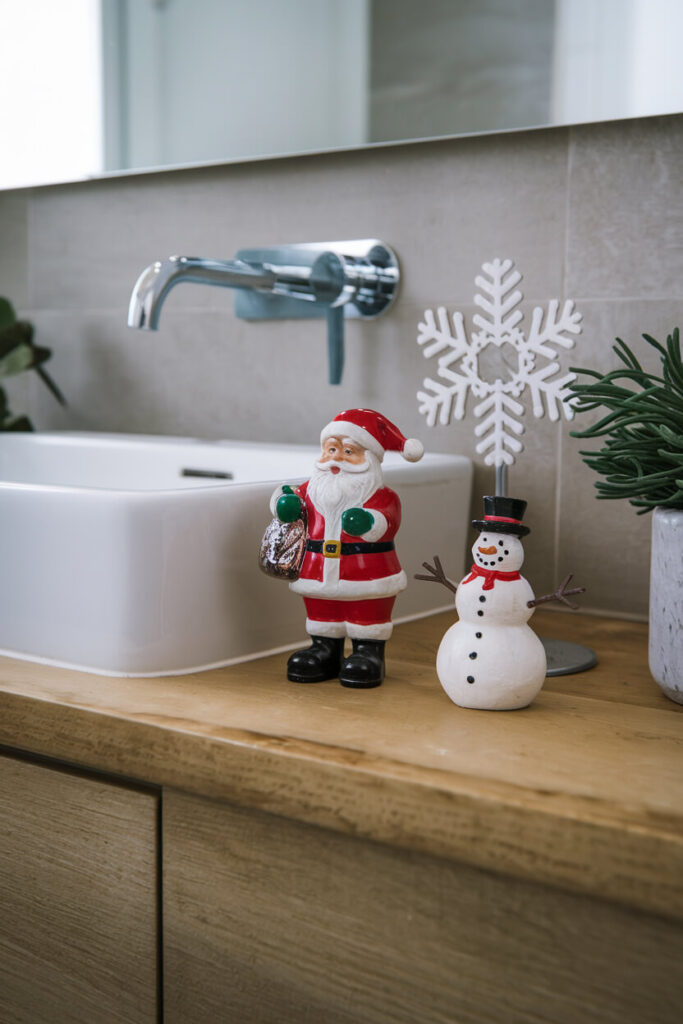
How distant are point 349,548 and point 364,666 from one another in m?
Result: 0.08

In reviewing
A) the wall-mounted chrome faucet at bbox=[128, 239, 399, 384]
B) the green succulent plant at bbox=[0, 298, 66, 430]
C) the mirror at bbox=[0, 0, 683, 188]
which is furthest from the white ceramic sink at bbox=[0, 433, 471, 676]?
the green succulent plant at bbox=[0, 298, 66, 430]

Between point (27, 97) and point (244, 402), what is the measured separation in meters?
0.52

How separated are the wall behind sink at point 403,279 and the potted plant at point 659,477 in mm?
233

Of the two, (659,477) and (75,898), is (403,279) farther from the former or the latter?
(75,898)

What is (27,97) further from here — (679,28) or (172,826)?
(172,826)

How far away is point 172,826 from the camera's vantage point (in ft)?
1.85

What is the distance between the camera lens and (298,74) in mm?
1053

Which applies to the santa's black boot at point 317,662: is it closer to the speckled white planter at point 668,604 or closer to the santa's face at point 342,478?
the santa's face at point 342,478

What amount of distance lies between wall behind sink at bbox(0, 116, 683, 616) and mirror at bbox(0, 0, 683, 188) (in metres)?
0.03

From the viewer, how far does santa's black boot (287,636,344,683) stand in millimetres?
646

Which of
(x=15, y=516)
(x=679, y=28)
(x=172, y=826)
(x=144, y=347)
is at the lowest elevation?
(x=172, y=826)

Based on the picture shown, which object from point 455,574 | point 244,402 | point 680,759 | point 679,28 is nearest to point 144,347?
point 244,402

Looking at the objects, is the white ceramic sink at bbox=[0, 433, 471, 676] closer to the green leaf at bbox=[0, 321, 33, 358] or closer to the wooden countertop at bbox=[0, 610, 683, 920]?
the wooden countertop at bbox=[0, 610, 683, 920]

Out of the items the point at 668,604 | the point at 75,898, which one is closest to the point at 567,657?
the point at 668,604
